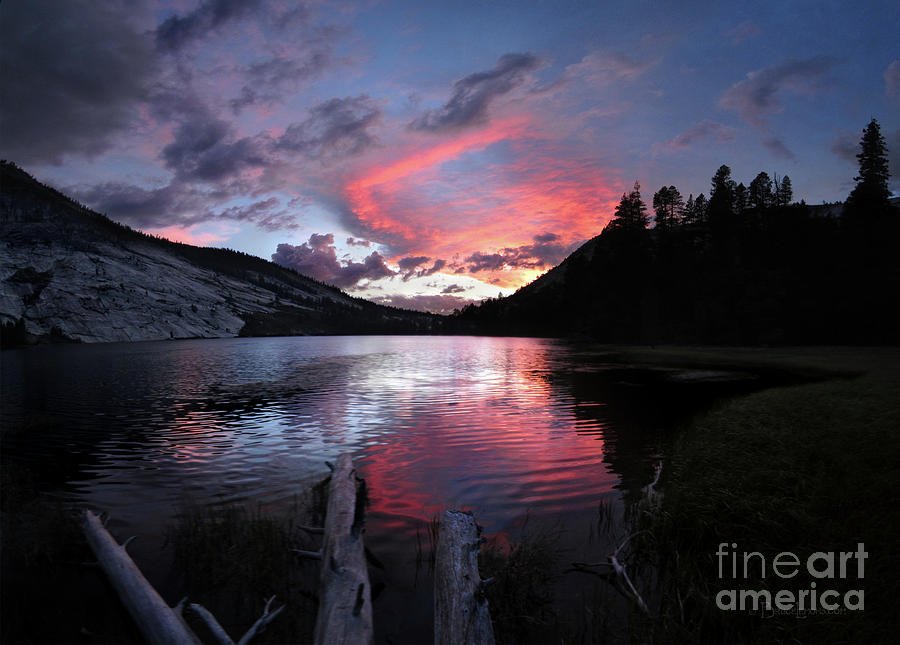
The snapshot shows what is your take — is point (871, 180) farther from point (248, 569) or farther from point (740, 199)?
point (248, 569)

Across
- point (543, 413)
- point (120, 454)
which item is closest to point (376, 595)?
point (120, 454)

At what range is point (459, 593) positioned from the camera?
6195mm

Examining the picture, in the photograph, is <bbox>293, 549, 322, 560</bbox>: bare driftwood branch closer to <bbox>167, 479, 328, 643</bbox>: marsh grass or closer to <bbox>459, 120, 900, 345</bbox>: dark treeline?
<bbox>167, 479, 328, 643</bbox>: marsh grass

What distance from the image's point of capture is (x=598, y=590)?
296 inches

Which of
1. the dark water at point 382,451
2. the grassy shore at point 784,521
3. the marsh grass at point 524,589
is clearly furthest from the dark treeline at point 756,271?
the marsh grass at point 524,589

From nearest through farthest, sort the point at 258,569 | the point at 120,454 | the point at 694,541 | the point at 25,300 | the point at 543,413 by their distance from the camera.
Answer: the point at 258,569, the point at 694,541, the point at 120,454, the point at 543,413, the point at 25,300

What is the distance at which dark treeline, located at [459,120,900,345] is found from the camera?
77.8m

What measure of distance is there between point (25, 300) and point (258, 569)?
220248 millimetres

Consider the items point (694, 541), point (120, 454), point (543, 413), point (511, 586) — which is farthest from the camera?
point (543, 413)

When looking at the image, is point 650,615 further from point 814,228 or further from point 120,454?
point 814,228

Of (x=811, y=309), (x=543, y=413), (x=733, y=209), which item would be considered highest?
(x=733, y=209)

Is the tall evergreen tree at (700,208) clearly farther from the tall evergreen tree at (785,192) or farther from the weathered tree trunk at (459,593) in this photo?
the weathered tree trunk at (459,593)

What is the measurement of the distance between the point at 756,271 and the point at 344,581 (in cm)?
11094

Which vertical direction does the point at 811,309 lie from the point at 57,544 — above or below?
above
